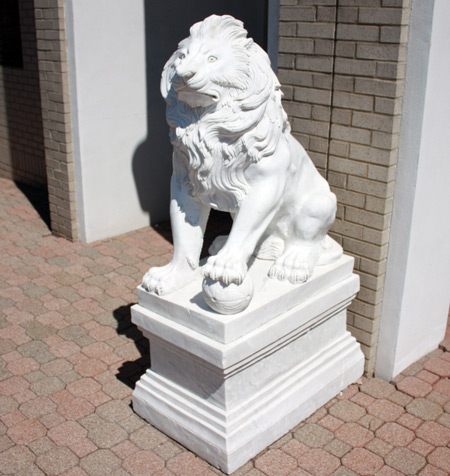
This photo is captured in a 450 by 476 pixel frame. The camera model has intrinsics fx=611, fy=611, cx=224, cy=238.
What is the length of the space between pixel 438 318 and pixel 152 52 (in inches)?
157

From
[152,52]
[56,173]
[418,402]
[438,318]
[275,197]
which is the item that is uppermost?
[152,52]

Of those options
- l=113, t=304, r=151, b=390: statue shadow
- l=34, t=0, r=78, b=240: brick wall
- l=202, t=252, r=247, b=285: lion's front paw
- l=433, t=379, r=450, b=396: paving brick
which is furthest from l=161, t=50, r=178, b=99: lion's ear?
l=34, t=0, r=78, b=240: brick wall

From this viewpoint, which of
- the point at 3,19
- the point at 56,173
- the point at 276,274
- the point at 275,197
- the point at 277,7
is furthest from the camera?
the point at 3,19

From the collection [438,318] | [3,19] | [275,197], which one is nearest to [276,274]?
[275,197]

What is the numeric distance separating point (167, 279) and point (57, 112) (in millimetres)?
3265

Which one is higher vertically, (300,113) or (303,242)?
(300,113)

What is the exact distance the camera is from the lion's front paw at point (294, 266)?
3492 millimetres

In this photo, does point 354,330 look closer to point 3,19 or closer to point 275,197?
point 275,197

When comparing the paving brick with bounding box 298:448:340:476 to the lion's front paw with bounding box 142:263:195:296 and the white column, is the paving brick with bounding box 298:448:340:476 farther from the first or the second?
the lion's front paw with bounding box 142:263:195:296

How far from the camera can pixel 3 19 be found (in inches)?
320

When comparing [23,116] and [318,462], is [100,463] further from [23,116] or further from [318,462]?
[23,116]

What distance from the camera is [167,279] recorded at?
343 cm

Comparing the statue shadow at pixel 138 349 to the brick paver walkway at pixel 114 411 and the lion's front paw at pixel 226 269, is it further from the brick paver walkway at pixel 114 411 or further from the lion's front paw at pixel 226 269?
the lion's front paw at pixel 226 269

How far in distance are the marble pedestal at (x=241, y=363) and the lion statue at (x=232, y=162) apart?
0.15 meters
